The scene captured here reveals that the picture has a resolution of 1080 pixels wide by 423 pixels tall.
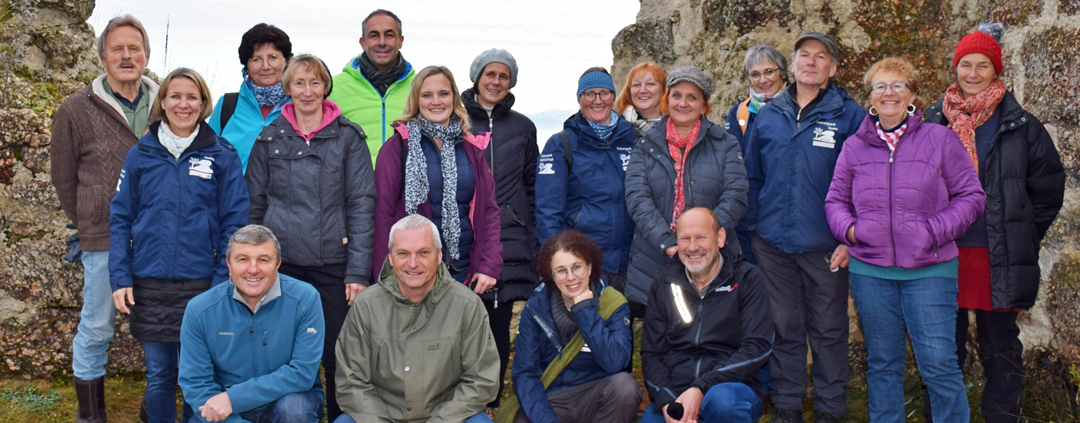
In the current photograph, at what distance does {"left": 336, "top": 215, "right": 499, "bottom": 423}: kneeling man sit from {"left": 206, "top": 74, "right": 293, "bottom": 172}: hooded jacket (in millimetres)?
1415

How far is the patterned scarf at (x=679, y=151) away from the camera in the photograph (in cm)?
441

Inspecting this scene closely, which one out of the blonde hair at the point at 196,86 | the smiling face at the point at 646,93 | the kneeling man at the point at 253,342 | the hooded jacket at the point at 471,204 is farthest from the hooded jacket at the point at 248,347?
the smiling face at the point at 646,93

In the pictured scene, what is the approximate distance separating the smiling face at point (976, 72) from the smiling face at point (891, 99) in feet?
1.20

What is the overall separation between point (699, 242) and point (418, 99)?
1.72 metres

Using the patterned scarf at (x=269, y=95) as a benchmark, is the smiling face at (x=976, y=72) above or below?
above

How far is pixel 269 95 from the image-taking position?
4691mm

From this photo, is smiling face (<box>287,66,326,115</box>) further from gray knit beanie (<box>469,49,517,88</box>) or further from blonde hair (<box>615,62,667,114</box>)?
blonde hair (<box>615,62,667,114</box>)

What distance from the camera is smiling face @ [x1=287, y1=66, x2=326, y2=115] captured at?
421cm

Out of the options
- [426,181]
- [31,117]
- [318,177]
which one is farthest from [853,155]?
[31,117]

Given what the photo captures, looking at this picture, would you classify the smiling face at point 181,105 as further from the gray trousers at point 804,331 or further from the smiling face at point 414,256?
the gray trousers at point 804,331

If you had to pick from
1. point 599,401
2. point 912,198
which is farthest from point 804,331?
point 599,401

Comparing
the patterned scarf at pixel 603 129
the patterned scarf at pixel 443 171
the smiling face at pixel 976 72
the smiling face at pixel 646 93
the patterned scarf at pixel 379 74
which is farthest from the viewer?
the smiling face at pixel 646 93

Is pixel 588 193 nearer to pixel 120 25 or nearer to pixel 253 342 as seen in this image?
pixel 253 342

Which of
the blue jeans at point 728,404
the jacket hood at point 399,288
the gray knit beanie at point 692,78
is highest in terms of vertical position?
the gray knit beanie at point 692,78
